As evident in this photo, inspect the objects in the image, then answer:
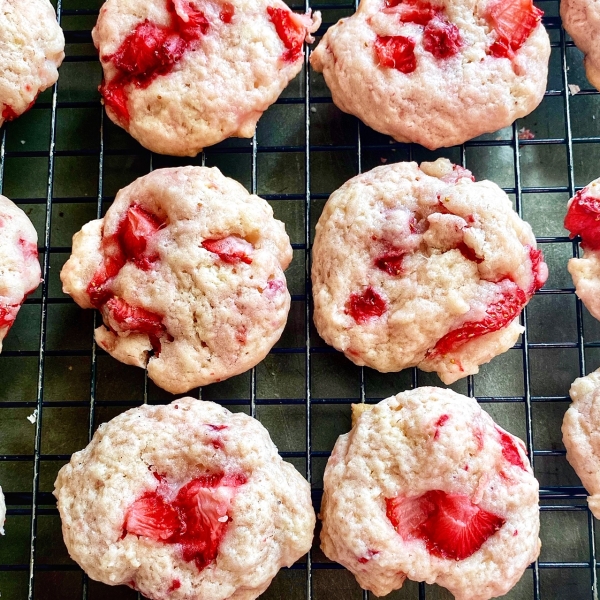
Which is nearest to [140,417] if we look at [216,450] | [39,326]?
[216,450]

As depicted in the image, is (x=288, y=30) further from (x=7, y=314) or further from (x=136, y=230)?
(x=7, y=314)

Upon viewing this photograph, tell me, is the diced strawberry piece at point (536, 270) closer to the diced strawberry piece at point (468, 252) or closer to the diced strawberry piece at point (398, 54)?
the diced strawberry piece at point (468, 252)

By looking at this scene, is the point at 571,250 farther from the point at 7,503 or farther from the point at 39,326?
the point at 7,503

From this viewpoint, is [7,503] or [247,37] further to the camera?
[7,503]

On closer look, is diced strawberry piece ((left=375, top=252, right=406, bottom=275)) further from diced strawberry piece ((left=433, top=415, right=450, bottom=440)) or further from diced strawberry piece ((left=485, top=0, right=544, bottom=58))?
diced strawberry piece ((left=485, top=0, right=544, bottom=58))

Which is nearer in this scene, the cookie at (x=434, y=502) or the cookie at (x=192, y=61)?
the cookie at (x=434, y=502)

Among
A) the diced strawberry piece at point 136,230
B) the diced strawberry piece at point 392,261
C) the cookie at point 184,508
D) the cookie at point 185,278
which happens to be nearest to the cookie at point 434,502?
the cookie at point 184,508


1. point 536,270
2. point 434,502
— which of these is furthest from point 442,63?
point 434,502

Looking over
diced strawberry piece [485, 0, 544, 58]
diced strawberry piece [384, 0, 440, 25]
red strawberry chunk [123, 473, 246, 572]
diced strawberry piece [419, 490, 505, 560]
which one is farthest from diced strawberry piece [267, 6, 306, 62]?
diced strawberry piece [419, 490, 505, 560]
